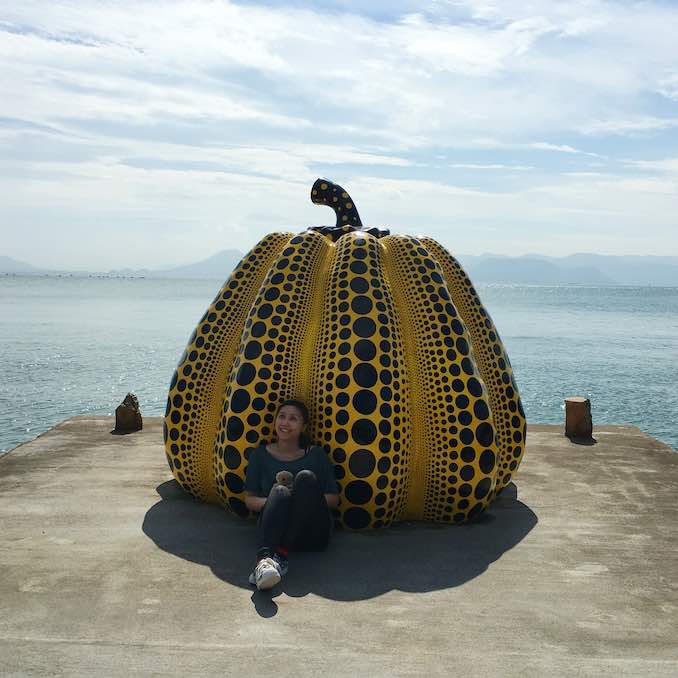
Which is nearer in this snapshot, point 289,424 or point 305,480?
point 305,480

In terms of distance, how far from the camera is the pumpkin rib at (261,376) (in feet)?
19.4

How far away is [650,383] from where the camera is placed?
23.3 m

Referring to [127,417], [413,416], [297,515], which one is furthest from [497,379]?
[127,417]

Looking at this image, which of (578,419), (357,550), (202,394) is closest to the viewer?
(357,550)

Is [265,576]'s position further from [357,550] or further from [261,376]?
[261,376]

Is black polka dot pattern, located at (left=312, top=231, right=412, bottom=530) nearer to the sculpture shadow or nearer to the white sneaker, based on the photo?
the sculpture shadow

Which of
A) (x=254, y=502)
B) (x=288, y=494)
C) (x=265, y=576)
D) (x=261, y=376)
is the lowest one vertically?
(x=265, y=576)

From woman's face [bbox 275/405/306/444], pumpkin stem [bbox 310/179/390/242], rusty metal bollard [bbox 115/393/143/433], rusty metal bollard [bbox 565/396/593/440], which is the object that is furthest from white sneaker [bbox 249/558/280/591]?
rusty metal bollard [bbox 565/396/593/440]

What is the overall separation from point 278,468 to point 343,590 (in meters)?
1.10

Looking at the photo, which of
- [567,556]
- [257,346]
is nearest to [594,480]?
[567,556]

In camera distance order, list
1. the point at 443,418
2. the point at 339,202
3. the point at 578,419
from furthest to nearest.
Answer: the point at 578,419, the point at 339,202, the point at 443,418

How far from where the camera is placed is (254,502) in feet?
18.3

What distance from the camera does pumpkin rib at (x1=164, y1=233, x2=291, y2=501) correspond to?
6328mm

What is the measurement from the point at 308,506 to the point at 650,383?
20.3 metres
